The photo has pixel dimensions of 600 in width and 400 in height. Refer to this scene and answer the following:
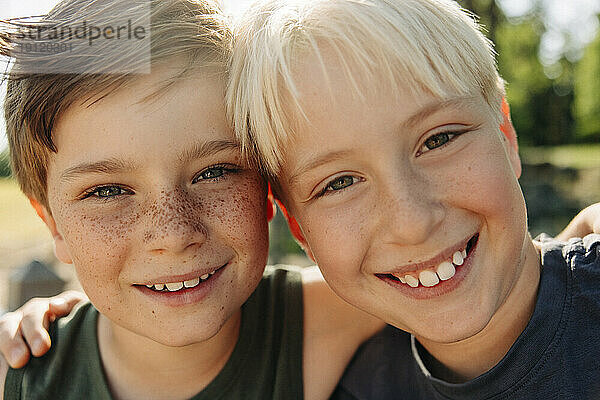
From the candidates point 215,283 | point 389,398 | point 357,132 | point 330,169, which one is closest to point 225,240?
point 215,283

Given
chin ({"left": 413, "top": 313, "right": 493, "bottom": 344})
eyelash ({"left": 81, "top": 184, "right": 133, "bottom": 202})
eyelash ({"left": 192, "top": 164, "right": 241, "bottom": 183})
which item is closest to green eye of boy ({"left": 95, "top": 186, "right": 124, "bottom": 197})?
eyelash ({"left": 81, "top": 184, "right": 133, "bottom": 202})

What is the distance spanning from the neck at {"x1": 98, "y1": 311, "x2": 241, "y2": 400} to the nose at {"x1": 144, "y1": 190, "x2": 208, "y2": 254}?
0.53 meters

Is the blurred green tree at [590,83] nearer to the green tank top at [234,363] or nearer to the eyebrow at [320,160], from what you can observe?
the green tank top at [234,363]

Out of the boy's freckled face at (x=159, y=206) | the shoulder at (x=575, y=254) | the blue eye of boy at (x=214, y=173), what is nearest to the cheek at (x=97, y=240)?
the boy's freckled face at (x=159, y=206)

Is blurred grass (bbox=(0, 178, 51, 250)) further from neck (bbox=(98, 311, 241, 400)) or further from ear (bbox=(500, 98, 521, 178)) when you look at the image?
ear (bbox=(500, 98, 521, 178))

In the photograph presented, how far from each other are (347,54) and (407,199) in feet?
1.40

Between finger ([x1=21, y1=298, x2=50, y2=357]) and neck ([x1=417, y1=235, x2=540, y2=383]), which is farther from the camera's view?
finger ([x1=21, y1=298, x2=50, y2=357])

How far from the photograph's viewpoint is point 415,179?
1658 mm

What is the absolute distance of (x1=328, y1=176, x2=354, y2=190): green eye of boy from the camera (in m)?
1.77

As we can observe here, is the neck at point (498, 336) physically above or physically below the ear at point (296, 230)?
below

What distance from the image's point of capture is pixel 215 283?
1.92m

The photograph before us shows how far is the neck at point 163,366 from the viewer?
216cm

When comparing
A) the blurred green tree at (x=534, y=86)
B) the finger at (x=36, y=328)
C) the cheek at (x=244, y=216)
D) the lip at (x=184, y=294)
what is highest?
the cheek at (x=244, y=216)

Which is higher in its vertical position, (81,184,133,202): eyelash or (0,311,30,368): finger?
(81,184,133,202): eyelash
